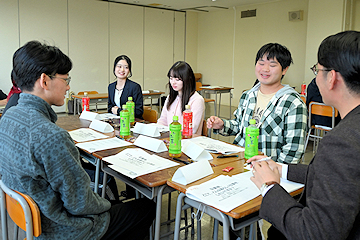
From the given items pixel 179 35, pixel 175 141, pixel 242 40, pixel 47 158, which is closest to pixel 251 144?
pixel 175 141

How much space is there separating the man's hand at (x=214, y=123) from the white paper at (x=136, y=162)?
588mm

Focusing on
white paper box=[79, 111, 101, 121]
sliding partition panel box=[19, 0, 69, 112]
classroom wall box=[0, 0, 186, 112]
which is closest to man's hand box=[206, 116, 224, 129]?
white paper box=[79, 111, 101, 121]

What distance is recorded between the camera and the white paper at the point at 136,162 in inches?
66.2

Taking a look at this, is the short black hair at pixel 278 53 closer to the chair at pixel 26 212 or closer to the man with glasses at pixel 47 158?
the man with glasses at pixel 47 158

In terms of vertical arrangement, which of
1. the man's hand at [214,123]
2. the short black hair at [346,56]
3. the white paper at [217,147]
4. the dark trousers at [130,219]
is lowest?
the dark trousers at [130,219]

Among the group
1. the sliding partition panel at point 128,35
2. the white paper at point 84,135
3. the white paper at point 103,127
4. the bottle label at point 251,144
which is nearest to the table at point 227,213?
the bottle label at point 251,144

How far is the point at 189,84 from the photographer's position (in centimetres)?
298

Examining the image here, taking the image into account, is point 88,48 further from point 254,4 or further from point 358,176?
point 358,176

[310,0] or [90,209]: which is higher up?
[310,0]

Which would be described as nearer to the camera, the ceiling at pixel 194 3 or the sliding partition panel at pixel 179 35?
the ceiling at pixel 194 3

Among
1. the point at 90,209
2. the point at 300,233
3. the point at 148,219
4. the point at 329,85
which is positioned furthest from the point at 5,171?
the point at 329,85

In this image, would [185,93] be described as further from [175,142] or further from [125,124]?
[175,142]

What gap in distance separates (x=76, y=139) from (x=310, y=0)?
6.56 metres

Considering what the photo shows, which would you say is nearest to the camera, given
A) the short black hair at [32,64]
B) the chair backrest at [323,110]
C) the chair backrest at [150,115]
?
the short black hair at [32,64]
